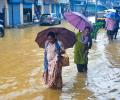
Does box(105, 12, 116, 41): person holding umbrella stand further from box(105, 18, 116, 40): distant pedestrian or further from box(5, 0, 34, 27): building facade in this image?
box(5, 0, 34, 27): building facade

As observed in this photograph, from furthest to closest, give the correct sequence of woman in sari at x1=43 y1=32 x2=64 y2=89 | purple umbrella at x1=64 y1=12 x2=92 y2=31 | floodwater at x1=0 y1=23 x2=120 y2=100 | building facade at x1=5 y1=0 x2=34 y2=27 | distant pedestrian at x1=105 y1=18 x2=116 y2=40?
building facade at x1=5 y1=0 x2=34 y2=27, distant pedestrian at x1=105 y1=18 x2=116 y2=40, purple umbrella at x1=64 y1=12 x2=92 y2=31, woman in sari at x1=43 y1=32 x2=64 y2=89, floodwater at x1=0 y1=23 x2=120 y2=100

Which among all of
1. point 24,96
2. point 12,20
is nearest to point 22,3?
point 12,20

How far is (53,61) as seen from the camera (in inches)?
377

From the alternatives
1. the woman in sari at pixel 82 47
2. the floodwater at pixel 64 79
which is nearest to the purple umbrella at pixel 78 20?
the woman in sari at pixel 82 47

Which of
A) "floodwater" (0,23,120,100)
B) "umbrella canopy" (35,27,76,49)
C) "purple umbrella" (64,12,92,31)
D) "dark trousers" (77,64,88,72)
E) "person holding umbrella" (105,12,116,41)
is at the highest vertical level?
"purple umbrella" (64,12,92,31)

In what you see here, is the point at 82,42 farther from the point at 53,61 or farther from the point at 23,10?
the point at 23,10

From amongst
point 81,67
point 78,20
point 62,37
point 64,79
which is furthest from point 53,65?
point 78,20

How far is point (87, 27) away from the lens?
11.6m

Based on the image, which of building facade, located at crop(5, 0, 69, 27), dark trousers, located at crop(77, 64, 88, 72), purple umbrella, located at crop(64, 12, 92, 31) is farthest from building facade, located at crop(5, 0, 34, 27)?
dark trousers, located at crop(77, 64, 88, 72)

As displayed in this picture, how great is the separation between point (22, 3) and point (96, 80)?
32999 mm

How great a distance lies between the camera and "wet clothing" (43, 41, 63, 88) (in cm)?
956

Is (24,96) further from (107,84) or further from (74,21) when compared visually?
(74,21)

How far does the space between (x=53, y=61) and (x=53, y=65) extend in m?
0.10

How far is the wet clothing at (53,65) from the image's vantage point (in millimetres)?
9562
